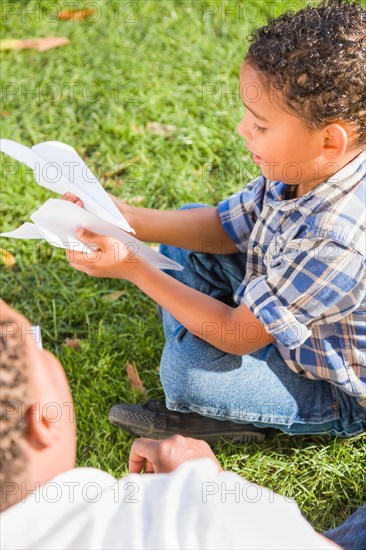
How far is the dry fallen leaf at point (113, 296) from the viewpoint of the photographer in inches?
103

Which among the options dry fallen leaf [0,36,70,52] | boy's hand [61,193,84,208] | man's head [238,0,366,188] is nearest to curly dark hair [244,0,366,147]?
man's head [238,0,366,188]


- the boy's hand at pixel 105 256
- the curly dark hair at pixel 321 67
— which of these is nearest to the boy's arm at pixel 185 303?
the boy's hand at pixel 105 256

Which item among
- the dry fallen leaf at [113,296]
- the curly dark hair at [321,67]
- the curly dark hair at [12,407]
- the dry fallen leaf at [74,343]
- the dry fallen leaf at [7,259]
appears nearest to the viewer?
the curly dark hair at [12,407]

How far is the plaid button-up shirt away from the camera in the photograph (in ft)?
5.77

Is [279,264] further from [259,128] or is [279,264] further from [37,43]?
[37,43]

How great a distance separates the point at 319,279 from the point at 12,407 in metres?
0.92

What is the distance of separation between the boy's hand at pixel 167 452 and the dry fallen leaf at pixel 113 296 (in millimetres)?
958

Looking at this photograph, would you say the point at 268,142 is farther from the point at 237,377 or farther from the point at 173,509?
the point at 173,509

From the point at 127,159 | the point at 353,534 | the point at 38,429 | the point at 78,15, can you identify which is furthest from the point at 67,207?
the point at 78,15

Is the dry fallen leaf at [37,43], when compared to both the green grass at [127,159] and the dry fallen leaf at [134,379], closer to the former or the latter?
the green grass at [127,159]

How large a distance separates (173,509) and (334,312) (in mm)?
880

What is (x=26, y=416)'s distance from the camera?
107 centimetres

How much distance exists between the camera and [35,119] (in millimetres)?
3166

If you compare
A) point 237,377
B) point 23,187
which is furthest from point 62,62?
point 237,377
